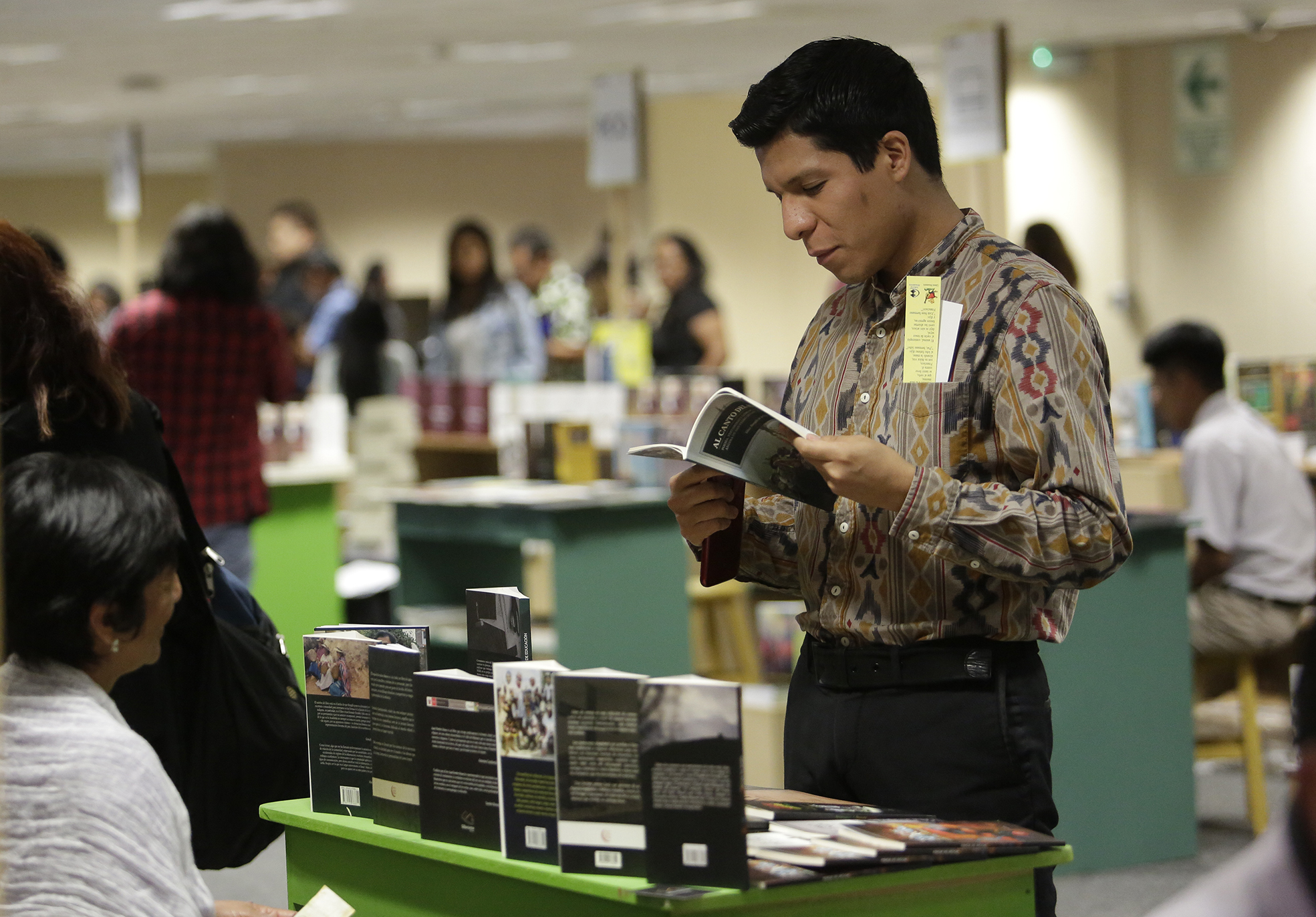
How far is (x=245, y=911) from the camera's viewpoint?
213cm

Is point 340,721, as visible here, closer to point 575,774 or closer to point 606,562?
point 575,774

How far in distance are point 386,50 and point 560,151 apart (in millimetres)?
7649

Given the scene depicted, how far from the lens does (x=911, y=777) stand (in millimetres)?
1968

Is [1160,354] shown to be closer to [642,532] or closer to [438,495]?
[642,532]

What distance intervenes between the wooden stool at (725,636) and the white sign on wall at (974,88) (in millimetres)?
1955

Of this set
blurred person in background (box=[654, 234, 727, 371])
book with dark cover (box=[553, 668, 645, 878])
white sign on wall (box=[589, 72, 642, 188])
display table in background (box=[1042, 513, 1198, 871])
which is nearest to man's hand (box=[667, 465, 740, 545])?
book with dark cover (box=[553, 668, 645, 878])

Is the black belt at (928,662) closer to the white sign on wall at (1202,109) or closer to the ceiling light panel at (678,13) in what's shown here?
the ceiling light panel at (678,13)

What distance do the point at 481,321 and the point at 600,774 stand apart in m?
6.55

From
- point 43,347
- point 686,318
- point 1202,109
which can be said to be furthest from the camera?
point 1202,109

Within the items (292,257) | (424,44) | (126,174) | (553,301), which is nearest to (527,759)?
(553,301)

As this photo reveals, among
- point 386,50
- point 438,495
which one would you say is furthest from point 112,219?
point 438,495

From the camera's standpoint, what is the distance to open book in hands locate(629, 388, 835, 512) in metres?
1.88

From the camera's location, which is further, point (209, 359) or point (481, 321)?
point (481, 321)

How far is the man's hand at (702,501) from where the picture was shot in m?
2.05
